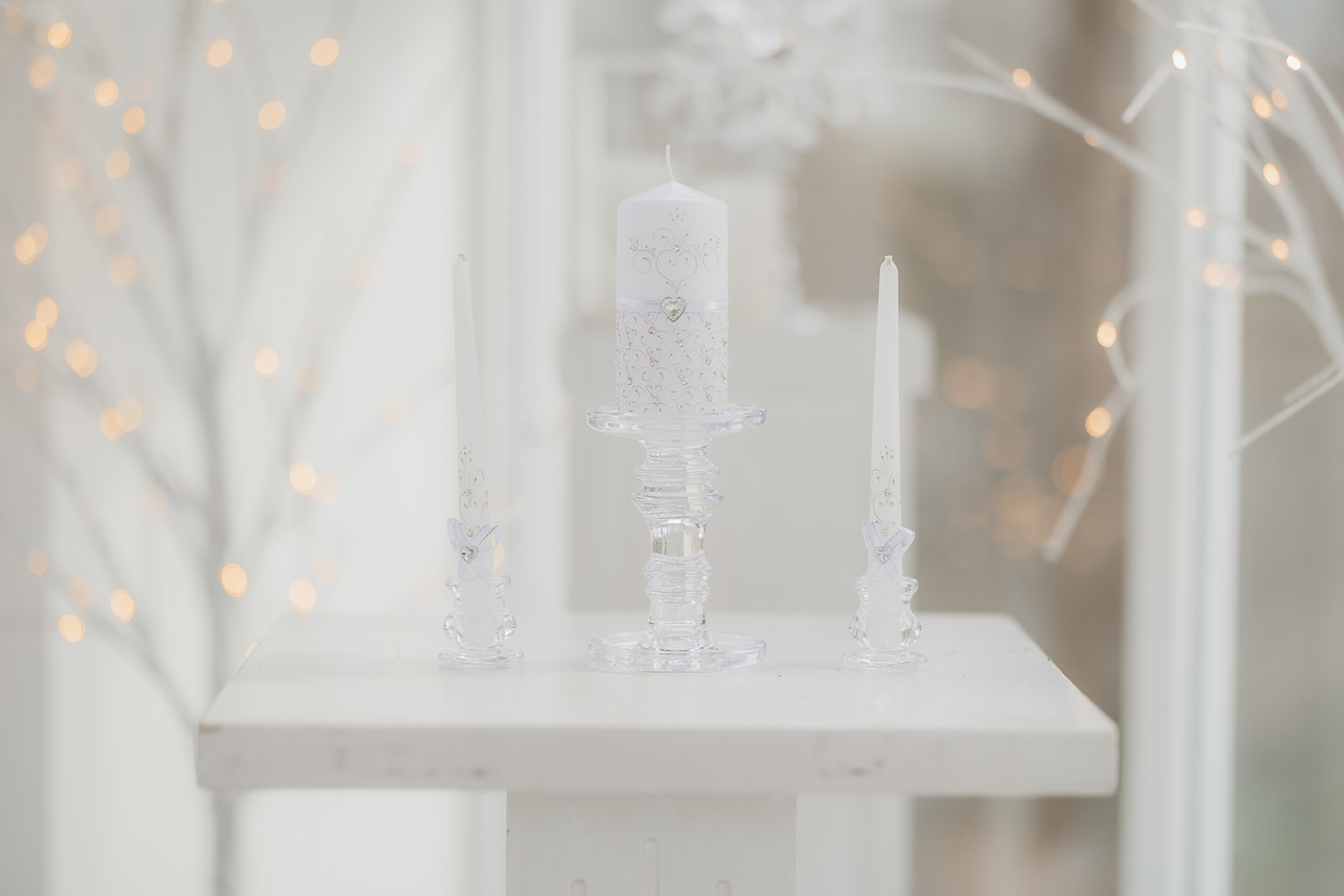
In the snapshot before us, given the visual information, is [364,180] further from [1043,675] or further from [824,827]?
[1043,675]

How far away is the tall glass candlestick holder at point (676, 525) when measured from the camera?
727mm

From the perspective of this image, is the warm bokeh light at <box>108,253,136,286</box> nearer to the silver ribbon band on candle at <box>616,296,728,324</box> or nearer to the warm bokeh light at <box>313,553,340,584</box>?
the warm bokeh light at <box>313,553,340,584</box>

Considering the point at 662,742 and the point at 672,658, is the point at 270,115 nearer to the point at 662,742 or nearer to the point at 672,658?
the point at 672,658

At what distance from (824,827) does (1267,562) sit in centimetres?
67

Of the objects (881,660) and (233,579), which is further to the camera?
(233,579)

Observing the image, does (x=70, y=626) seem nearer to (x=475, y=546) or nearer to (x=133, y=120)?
(x=133, y=120)

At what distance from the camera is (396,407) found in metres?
1.73

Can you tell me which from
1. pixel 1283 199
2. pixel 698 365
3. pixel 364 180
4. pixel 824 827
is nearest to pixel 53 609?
pixel 364 180

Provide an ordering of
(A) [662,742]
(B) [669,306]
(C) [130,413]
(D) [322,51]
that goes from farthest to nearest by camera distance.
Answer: (D) [322,51], (C) [130,413], (B) [669,306], (A) [662,742]

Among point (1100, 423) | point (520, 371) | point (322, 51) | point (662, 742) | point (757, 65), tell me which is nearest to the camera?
Result: point (662, 742)

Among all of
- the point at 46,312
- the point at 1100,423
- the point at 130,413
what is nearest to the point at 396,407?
the point at 130,413

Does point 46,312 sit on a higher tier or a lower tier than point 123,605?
higher

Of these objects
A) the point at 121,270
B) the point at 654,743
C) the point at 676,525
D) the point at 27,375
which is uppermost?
the point at 121,270

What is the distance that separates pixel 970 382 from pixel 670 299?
1256 millimetres
